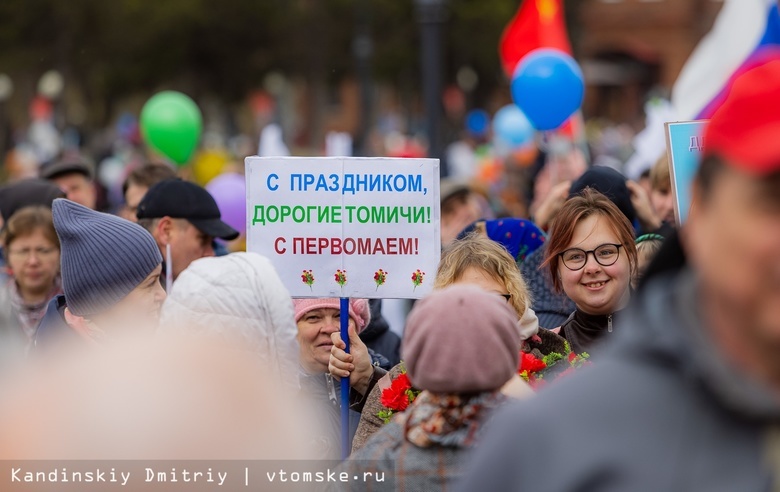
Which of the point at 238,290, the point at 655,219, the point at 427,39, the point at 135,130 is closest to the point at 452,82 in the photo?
the point at 135,130

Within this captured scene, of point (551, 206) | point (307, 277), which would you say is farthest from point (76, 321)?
point (551, 206)

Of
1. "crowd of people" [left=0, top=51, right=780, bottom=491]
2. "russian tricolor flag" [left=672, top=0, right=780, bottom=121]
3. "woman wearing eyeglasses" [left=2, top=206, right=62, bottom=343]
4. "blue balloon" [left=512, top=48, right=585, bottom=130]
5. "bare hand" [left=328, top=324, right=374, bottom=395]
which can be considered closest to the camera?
"crowd of people" [left=0, top=51, right=780, bottom=491]

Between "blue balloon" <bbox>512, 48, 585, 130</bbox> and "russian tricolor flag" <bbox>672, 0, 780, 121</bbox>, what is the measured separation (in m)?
0.80

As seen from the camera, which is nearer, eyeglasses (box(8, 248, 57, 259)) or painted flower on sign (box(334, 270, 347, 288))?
painted flower on sign (box(334, 270, 347, 288))

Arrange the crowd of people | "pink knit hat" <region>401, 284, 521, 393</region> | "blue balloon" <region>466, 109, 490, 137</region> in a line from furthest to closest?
"blue balloon" <region>466, 109, 490, 137</region> < "pink knit hat" <region>401, 284, 521, 393</region> < the crowd of people

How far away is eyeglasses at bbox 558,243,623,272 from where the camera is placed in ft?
15.6

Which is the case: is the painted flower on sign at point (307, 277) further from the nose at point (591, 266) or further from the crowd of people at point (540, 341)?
the nose at point (591, 266)

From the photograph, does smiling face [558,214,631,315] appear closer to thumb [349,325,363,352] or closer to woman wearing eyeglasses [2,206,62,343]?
thumb [349,325,363,352]

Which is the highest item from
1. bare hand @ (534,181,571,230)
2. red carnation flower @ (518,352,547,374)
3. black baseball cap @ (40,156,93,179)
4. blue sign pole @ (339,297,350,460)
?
black baseball cap @ (40,156,93,179)

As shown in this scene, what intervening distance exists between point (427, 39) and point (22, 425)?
1215 cm

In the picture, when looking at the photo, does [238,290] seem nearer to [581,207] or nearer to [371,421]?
[371,421]

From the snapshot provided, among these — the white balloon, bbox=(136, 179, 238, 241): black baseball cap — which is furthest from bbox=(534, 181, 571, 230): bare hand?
the white balloon

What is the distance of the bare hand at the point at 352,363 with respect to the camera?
461 centimetres

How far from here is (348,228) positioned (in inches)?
188
